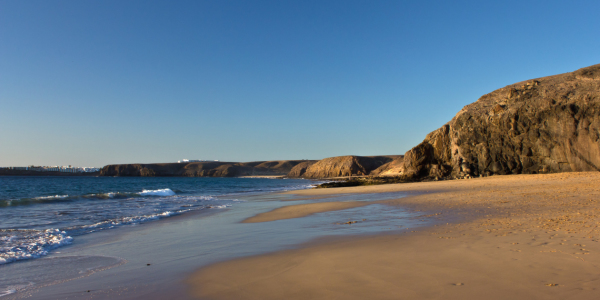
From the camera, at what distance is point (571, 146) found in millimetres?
23578

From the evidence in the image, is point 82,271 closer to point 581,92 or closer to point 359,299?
point 359,299

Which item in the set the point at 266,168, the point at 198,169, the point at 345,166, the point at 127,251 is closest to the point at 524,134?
the point at 127,251

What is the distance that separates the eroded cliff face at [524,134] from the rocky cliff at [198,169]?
4190 inches

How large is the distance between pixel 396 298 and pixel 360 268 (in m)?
1.05

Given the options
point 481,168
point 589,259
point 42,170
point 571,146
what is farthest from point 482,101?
point 42,170

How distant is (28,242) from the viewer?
7164 mm

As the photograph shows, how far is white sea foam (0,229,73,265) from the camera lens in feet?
19.4

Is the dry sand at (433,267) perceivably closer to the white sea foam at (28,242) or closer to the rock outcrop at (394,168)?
the white sea foam at (28,242)

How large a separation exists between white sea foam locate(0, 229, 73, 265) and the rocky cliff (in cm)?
12543

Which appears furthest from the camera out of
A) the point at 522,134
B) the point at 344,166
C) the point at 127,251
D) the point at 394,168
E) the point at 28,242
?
the point at 344,166

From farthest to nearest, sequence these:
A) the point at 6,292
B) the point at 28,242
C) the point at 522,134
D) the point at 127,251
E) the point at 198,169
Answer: the point at 198,169 < the point at 522,134 < the point at 28,242 < the point at 127,251 < the point at 6,292

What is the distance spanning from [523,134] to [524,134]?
0.07m

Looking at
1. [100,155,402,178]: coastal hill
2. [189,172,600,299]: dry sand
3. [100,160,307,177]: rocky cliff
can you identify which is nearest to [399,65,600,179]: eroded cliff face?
[189,172,600,299]: dry sand

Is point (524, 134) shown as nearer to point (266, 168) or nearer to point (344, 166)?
point (344, 166)
